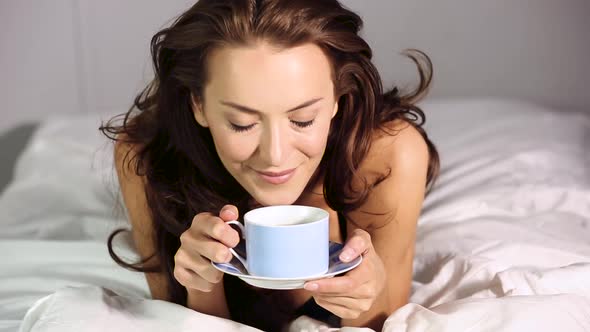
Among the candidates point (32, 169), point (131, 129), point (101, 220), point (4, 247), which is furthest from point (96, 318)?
point (32, 169)

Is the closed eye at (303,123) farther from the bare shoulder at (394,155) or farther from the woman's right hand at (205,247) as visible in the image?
the bare shoulder at (394,155)

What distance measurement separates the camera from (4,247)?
1510 millimetres

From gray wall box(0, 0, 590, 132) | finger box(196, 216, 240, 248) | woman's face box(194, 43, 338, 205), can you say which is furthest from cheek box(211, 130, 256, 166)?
gray wall box(0, 0, 590, 132)

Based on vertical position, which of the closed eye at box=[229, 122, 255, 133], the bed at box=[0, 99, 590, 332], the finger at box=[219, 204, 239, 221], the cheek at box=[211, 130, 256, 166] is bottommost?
the bed at box=[0, 99, 590, 332]

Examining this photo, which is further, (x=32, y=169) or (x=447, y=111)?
(x=447, y=111)

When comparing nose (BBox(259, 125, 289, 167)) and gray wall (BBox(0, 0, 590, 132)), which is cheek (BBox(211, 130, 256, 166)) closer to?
nose (BBox(259, 125, 289, 167))

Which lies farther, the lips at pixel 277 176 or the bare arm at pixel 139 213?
the bare arm at pixel 139 213

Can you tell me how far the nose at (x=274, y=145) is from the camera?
1001 mm

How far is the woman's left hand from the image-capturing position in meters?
0.94

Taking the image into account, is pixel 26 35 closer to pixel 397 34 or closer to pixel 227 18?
pixel 397 34

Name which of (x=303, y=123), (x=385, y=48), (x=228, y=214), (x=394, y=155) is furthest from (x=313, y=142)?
(x=385, y=48)

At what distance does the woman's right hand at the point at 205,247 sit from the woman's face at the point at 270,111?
90 mm

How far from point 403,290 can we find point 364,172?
20cm

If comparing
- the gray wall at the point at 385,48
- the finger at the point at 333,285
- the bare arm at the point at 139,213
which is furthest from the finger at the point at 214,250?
the gray wall at the point at 385,48
